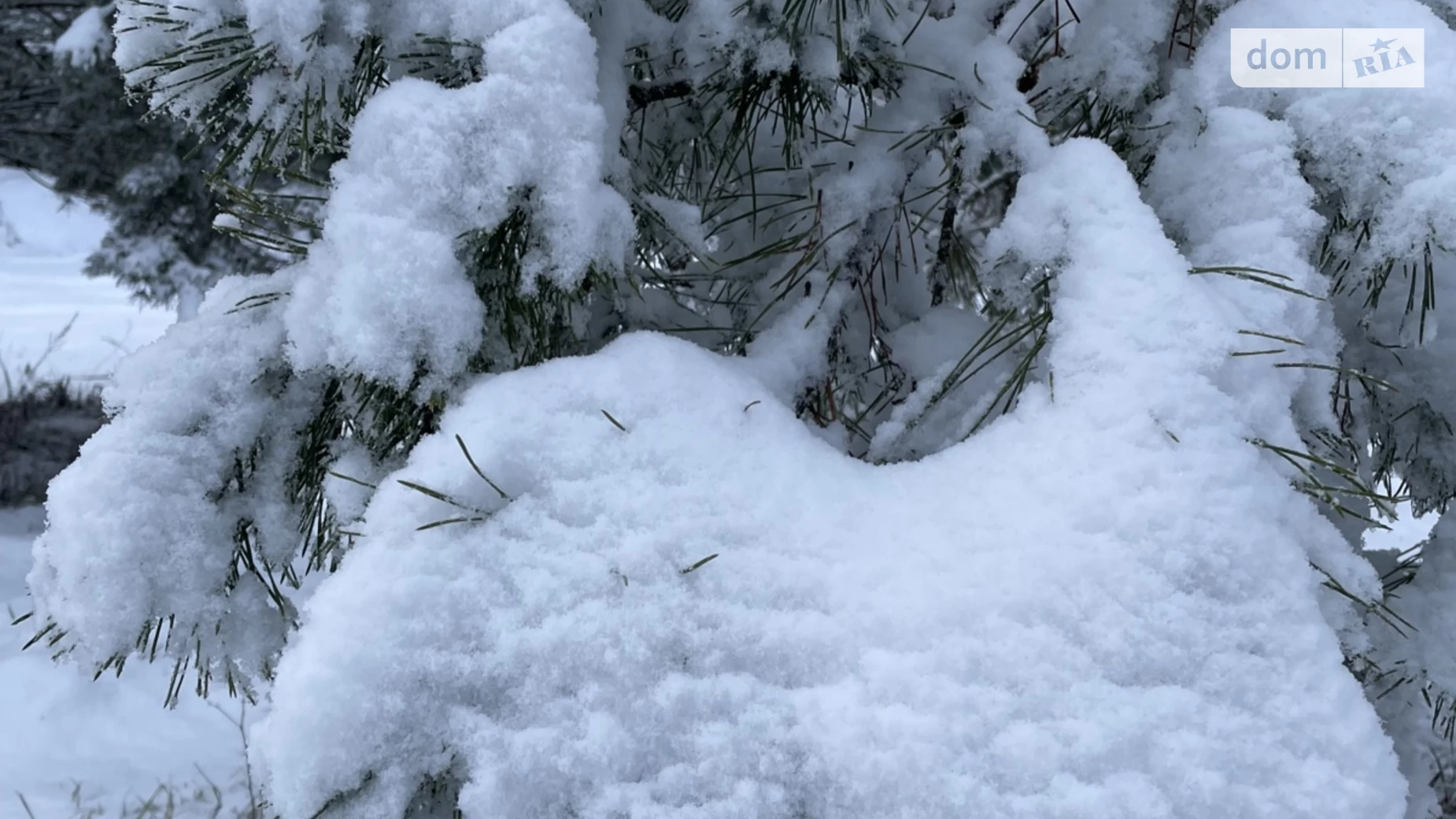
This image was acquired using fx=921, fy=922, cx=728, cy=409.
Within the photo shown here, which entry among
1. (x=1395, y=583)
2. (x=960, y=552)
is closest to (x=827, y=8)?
(x=960, y=552)

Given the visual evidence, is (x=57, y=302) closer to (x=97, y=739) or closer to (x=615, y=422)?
(x=97, y=739)

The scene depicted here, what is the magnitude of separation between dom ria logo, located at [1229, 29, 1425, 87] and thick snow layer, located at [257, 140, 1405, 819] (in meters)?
0.39

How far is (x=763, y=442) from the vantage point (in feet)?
3.14

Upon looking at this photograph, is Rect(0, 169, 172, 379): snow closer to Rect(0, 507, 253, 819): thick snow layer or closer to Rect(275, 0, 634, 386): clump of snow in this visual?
Rect(0, 507, 253, 819): thick snow layer

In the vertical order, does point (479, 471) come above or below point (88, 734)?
above

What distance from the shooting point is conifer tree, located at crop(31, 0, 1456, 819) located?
0.80 m

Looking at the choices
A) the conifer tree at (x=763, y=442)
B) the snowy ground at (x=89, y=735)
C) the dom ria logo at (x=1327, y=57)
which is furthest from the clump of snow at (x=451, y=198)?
the snowy ground at (x=89, y=735)

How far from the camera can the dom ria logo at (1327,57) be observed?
110cm

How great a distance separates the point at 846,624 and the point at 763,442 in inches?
8.3

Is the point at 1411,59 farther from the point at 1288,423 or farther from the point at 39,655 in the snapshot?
the point at 39,655

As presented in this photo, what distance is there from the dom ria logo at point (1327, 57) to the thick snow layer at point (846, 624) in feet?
1.29

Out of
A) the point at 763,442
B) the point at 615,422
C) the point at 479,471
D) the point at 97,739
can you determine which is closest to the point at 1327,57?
the point at 763,442

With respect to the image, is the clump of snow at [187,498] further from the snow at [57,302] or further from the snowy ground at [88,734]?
the snow at [57,302]

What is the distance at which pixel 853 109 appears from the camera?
1.48 meters
